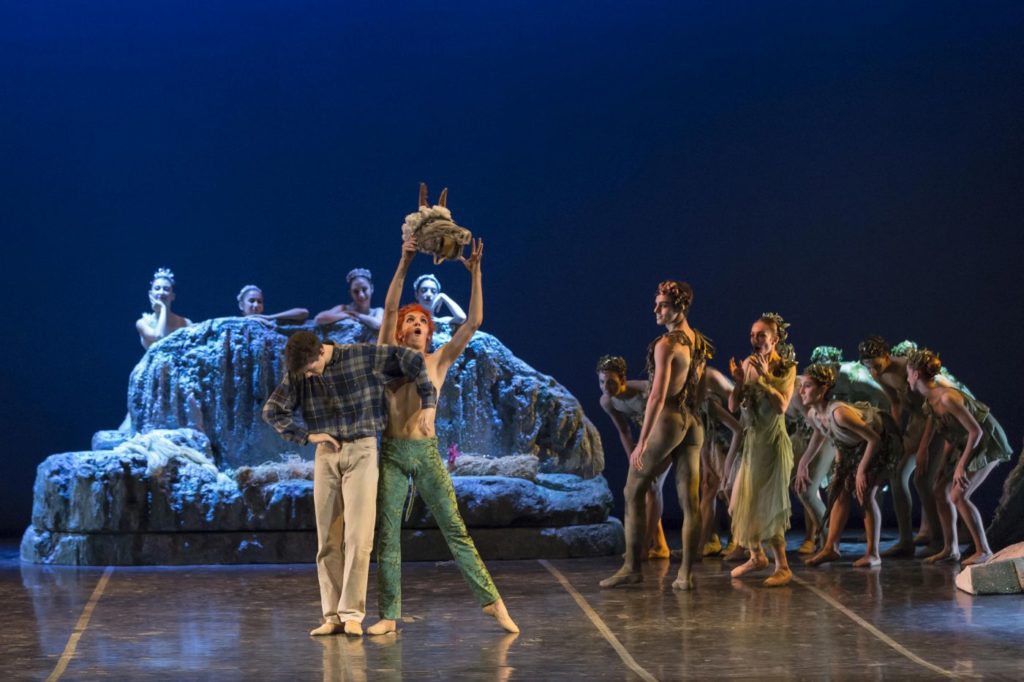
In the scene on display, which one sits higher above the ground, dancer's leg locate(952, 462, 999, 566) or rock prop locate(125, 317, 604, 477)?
rock prop locate(125, 317, 604, 477)

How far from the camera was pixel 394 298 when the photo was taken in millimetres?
6051

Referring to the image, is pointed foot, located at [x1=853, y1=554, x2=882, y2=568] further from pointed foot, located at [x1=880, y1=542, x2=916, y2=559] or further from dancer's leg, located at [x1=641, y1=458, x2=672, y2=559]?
dancer's leg, located at [x1=641, y1=458, x2=672, y2=559]

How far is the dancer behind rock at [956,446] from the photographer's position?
830cm

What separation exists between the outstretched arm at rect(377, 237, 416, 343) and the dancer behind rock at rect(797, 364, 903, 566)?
3106 mm

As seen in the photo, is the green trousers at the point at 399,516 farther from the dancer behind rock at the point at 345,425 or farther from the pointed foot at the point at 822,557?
the pointed foot at the point at 822,557

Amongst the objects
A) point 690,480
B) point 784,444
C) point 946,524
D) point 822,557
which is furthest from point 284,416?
point 946,524

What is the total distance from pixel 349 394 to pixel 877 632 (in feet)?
7.74

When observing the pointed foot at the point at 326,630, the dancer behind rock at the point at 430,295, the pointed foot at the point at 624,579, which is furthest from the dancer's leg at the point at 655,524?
the pointed foot at the point at 326,630

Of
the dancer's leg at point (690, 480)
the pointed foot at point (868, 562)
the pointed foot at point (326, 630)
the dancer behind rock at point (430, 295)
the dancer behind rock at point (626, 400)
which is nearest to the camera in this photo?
the pointed foot at point (326, 630)

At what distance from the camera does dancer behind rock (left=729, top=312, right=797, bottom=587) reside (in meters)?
7.65

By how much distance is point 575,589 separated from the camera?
745 cm

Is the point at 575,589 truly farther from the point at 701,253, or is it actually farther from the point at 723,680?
the point at 701,253

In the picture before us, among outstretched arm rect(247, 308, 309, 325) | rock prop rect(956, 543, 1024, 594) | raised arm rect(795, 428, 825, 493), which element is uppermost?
outstretched arm rect(247, 308, 309, 325)

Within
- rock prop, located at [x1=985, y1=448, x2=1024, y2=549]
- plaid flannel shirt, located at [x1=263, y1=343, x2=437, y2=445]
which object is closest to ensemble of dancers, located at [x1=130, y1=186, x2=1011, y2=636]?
plaid flannel shirt, located at [x1=263, y1=343, x2=437, y2=445]
